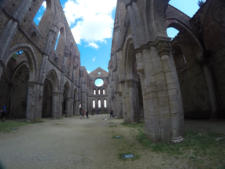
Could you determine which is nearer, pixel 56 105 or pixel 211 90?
pixel 211 90

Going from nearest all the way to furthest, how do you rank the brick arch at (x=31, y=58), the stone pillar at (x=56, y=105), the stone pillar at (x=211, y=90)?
1. the stone pillar at (x=211, y=90)
2. the brick arch at (x=31, y=58)
3. the stone pillar at (x=56, y=105)

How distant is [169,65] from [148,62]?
0.76 meters

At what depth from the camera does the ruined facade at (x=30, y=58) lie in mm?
7622

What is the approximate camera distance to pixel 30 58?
10750mm

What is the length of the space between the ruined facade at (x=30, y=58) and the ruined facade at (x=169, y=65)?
325 inches

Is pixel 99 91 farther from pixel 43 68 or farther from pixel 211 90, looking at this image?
pixel 211 90

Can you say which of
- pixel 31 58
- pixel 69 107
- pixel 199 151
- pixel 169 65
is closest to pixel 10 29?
pixel 31 58

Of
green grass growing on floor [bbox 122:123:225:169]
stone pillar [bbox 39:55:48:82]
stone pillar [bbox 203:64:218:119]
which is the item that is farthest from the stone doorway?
stone pillar [bbox 203:64:218:119]

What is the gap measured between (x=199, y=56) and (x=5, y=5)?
48.8 ft

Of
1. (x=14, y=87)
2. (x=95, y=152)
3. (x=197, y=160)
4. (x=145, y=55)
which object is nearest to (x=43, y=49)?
(x=14, y=87)

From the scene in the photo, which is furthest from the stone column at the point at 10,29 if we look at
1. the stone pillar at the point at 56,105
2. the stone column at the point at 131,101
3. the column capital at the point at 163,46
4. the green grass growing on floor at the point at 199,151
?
the green grass growing on floor at the point at 199,151

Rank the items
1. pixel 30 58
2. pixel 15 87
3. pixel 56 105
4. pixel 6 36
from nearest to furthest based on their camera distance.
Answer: pixel 6 36
pixel 30 58
pixel 56 105
pixel 15 87

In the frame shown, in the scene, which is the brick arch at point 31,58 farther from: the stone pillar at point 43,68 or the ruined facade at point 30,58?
the stone pillar at point 43,68

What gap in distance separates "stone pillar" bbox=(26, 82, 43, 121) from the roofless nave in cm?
8
